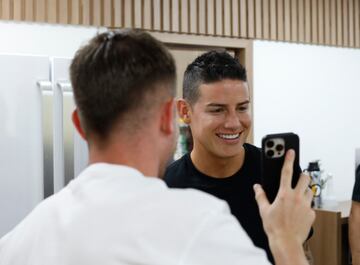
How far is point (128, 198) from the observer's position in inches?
34.4

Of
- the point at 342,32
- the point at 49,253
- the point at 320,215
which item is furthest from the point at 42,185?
the point at 342,32

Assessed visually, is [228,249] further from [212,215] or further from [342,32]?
[342,32]

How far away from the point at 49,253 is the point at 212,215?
0.28 m

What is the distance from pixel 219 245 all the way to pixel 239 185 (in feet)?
3.10

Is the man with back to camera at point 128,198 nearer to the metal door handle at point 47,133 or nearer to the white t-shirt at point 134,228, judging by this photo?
the white t-shirt at point 134,228

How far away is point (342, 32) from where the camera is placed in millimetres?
4727

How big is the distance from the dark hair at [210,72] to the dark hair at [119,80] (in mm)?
908

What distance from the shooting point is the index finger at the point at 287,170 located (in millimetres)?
1160

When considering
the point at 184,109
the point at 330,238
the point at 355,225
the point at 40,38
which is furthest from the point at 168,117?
the point at 330,238

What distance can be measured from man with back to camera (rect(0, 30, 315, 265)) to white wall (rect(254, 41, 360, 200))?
3152mm

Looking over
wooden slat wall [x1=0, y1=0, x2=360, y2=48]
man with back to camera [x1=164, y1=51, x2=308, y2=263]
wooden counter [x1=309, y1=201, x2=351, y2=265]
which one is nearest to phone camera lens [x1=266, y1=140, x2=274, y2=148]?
man with back to camera [x1=164, y1=51, x2=308, y2=263]

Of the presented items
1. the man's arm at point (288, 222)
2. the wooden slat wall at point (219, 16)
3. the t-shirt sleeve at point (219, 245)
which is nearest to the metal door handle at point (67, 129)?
the wooden slat wall at point (219, 16)

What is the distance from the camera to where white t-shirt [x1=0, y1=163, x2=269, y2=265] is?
845 millimetres

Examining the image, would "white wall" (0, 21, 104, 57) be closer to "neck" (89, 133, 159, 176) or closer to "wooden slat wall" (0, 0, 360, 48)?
"wooden slat wall" (0, 0, 360, 48)
